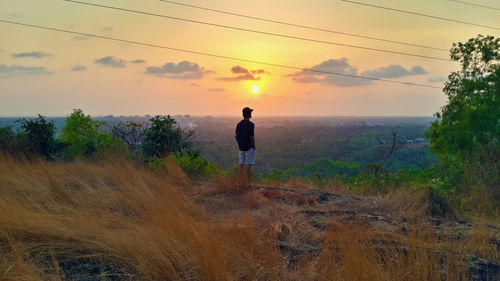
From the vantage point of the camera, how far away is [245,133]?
7.93 metres

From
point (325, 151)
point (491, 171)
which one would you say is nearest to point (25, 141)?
point (491, 171)

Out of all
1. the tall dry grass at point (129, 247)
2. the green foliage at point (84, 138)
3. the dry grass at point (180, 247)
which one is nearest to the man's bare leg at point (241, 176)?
the dry grass at point (180, 247)

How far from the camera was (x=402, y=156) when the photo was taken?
42.4 meters

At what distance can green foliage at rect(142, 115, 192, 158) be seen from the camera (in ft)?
34.4

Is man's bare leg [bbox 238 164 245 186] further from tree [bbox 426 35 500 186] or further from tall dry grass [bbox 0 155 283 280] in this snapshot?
tree [bbox 426 35 500 186]

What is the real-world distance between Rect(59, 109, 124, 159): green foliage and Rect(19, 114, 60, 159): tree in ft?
1.45

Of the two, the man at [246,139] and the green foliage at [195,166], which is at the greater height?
the man at [246,139]

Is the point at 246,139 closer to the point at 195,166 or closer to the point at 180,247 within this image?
the point at 195,166

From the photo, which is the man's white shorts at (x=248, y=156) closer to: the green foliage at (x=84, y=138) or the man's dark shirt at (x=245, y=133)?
the man's dark shirt at (x=245, y=133)

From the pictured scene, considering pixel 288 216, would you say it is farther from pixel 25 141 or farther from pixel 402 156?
pixel 402 156

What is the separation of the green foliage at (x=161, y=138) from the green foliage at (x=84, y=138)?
967 mm

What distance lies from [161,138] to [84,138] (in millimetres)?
2666

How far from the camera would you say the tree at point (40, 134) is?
10.1 m

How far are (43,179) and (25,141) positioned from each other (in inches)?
199
